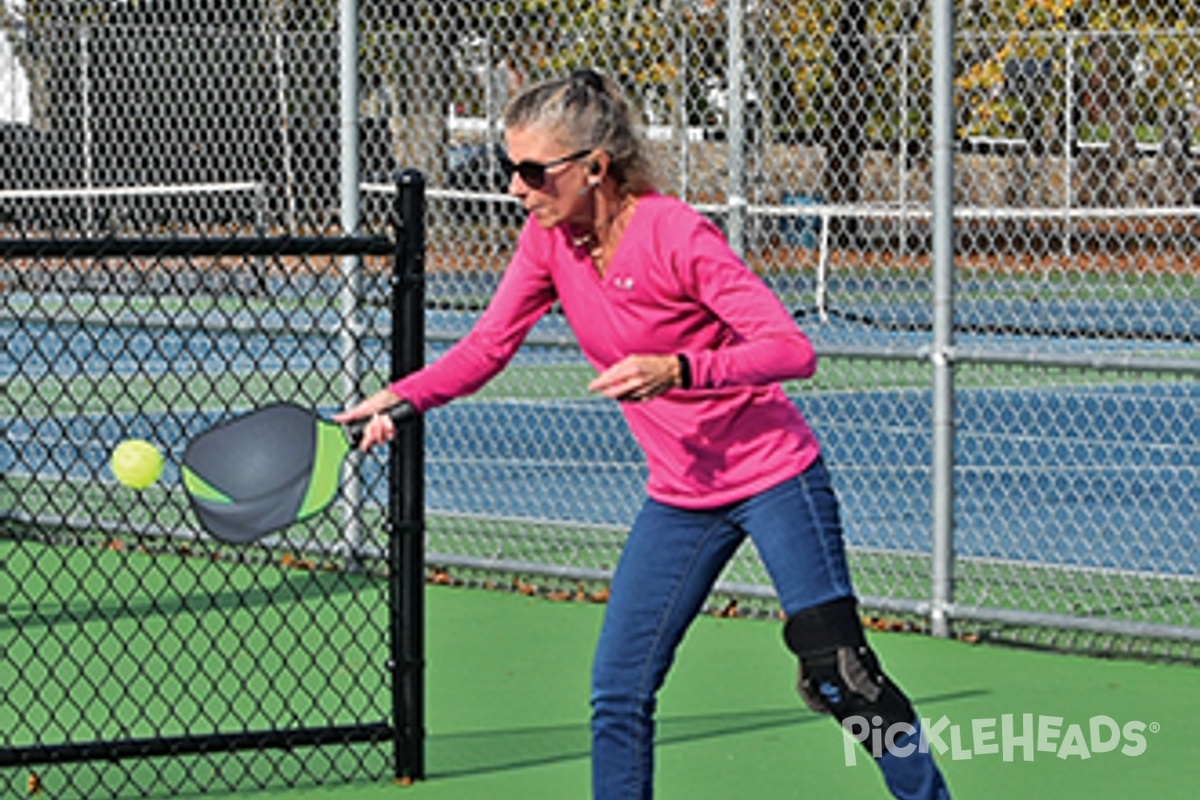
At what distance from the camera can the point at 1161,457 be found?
1370 cm

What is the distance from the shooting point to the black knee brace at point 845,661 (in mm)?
4820

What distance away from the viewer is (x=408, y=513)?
20.3 ft

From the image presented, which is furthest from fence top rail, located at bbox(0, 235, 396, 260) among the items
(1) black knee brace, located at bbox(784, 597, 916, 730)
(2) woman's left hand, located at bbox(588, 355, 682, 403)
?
(1) black knee brace, located at bbox(784, 597, 916, 730)

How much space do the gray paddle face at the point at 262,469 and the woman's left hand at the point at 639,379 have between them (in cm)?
115

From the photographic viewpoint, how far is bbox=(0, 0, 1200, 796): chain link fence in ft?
28.2

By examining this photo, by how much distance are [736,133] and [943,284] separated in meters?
1.11

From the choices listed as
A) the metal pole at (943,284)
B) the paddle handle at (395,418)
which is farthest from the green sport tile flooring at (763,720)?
Result: the paddle handle at (395,418)

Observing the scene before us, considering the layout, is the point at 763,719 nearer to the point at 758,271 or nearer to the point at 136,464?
the point at 136,464

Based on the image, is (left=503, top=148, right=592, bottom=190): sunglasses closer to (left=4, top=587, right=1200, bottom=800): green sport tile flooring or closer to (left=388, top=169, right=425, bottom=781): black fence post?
(left=388, top=169, right=425, bottom=781): black fence post

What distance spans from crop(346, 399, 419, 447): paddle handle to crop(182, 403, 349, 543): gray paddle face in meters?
0.20

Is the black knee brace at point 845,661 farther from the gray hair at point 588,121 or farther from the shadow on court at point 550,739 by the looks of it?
the shadow on court at point 550,739

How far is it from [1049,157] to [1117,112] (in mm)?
4771

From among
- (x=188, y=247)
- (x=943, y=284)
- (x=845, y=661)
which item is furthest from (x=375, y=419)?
(x=943, y=284)

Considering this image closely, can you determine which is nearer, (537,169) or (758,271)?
(537,169)
